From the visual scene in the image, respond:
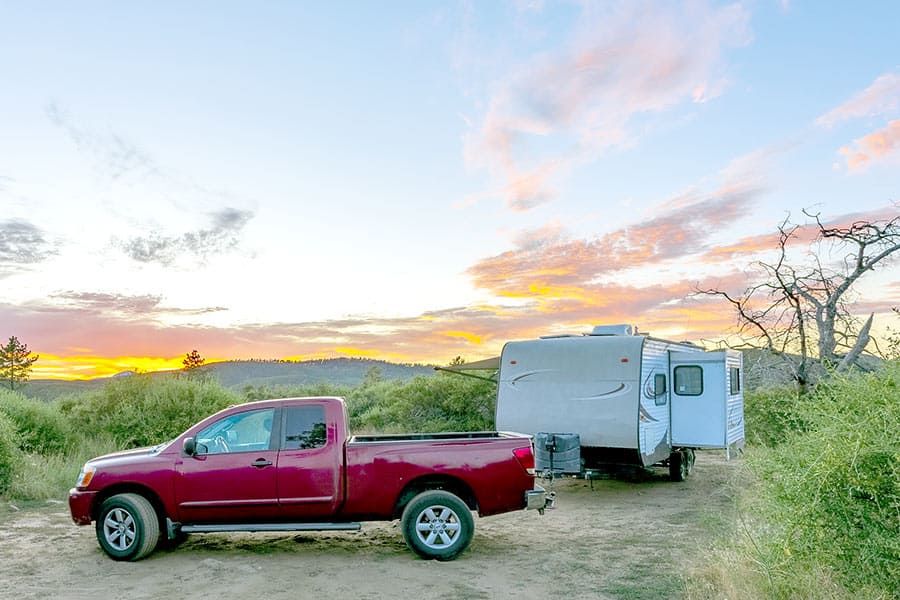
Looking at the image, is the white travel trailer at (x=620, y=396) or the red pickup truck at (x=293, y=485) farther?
the white travel trailer at (x=620, y=396)

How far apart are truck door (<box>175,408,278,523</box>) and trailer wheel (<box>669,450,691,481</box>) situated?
9.14 m

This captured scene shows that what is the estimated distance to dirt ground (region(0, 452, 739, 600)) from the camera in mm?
7293

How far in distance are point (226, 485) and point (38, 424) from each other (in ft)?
36.0

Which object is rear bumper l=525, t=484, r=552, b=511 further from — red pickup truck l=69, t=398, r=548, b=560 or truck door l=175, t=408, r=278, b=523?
truck door l=175, t=408, r=278, b=523

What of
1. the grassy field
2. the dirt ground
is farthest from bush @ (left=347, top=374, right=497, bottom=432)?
the grassy field

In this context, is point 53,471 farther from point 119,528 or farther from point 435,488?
point 435,488

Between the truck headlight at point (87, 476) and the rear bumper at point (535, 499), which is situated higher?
the truck headlight at point (87, 476)

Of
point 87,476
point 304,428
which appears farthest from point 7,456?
point 304,428

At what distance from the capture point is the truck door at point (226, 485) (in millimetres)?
8406

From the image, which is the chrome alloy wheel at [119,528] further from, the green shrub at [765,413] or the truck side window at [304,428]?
the green shrub at [765,413]

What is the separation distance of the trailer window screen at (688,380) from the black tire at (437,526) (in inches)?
305

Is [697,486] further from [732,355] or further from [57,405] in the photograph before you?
[57,405]

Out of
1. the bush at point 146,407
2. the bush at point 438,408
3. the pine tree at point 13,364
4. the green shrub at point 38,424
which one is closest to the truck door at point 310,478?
the bush at point 146,407

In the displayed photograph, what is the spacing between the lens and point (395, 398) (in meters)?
24.8
